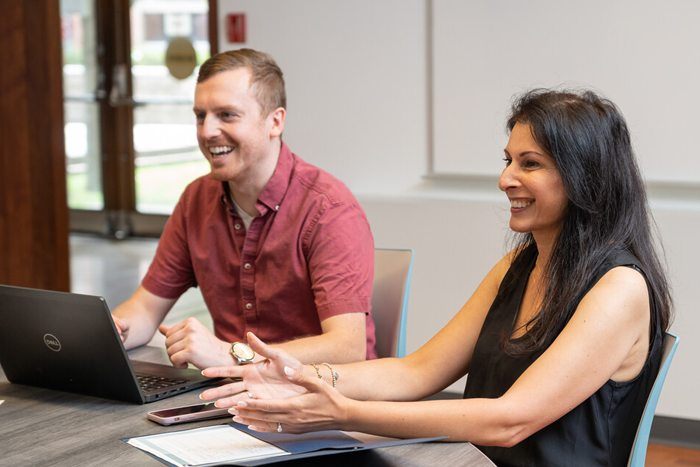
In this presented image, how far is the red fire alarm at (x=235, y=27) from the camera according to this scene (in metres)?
3.71

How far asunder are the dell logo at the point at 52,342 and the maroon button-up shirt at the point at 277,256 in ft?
2.04

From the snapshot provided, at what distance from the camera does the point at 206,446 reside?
1.19 metres

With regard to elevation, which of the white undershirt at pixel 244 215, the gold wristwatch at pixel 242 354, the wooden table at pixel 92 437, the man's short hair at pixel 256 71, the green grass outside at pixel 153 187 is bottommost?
the green grass outside at pixel 153 187

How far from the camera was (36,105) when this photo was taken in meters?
4.18

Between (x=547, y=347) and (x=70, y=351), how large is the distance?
2.87 feet

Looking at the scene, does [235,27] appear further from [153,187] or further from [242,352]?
[153,187]

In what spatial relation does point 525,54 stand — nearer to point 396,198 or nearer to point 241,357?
point 396,198

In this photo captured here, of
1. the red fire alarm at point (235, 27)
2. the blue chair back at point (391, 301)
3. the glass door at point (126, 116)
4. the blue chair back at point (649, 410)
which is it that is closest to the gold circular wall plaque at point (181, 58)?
the glass door at point (126, 116)

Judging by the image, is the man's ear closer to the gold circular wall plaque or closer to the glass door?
the gold circular wall plaque

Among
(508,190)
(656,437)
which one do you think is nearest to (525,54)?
(656,437)

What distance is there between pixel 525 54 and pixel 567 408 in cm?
214

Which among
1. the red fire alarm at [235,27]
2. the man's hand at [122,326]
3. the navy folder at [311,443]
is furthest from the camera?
the red fire alarm at [235,27]

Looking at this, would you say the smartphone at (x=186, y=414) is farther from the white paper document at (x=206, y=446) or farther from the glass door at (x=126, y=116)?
the glass door at (x=126, y=116)

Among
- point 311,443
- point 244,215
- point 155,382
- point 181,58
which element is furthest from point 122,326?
point 181,58
